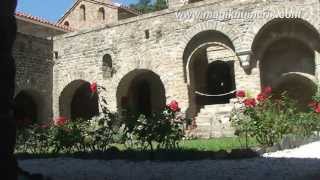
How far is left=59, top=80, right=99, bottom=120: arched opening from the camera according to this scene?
21.3 metres

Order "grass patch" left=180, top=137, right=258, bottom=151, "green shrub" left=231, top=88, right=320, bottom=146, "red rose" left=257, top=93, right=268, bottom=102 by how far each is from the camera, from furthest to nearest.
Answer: "grass patch" left=180, top=137, right=258, bottom=151 → "red rose" left=257, top=93, right=268, bottom=102 → "green shrub" left=231, top=88, right=320, bottom=146

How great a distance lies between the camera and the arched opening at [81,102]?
70.0 ft

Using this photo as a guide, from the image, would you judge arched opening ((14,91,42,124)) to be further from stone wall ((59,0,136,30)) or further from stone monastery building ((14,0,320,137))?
stone wall ((59,0,136,30))

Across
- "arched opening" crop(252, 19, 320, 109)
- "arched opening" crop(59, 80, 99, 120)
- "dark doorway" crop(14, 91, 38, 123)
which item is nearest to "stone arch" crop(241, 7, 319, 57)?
"arched opening" crop(252, 19, 320, 109)

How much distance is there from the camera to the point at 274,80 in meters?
17.8

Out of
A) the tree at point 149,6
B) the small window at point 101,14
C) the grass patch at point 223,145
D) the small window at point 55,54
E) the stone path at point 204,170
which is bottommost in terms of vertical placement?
the stone path at point 204,170

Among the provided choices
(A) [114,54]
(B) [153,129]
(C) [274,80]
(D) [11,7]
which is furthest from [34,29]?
(D) [11,7]

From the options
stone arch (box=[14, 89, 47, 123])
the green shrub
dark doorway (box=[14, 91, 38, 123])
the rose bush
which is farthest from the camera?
dark doorway (box=[14, 91, 38, 123])

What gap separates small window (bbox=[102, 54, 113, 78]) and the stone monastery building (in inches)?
1.5

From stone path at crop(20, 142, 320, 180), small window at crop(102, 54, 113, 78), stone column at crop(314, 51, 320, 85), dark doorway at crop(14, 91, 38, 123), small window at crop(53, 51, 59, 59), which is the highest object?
small window at crop(53, 51, 59, 59)

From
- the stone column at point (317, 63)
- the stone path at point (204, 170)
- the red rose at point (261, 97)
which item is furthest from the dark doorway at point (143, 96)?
the stone path at point (204, 170)

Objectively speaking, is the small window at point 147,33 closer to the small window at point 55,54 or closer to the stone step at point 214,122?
the stone step at point 214,122

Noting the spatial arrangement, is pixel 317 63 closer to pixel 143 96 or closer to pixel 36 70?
pixel 143 96

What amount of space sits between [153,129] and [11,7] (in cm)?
580
